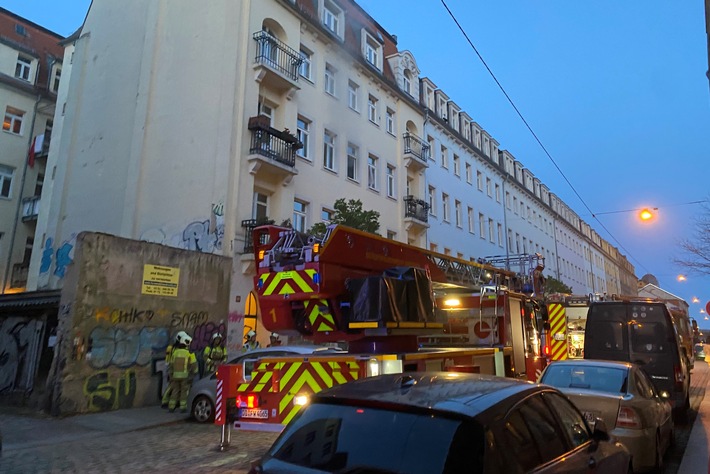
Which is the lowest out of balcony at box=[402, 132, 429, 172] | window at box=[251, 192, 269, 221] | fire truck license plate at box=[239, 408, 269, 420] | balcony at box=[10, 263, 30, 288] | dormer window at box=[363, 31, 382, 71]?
fire truck license plate at box=[239, 408, 269, 420]

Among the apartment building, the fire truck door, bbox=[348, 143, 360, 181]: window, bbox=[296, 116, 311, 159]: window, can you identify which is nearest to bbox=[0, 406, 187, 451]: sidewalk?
the fire truck door

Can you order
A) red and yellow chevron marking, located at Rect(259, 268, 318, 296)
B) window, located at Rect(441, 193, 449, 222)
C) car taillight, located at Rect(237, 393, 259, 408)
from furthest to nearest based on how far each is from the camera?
1. window, located at Rect(441, 193, 449, 222)
2. red and yellow chevron marking, located at Rect(259, 268, 318, 296)
3. car taillight, located at Rect(237, 393, 259, 408)

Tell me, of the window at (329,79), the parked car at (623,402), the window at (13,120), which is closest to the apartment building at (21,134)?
the window at (13,120)

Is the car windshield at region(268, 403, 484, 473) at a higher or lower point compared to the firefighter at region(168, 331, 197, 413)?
higher

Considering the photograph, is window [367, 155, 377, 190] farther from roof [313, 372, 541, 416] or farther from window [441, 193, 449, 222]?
roof [313, 372, 541, 416]

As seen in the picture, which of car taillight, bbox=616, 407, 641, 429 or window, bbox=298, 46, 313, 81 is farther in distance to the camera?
window, bbox=298, 46, 313, 81

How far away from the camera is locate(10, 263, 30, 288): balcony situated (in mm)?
25844

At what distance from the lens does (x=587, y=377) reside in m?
7.07

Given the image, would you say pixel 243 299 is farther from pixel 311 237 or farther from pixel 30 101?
pixel 30 101

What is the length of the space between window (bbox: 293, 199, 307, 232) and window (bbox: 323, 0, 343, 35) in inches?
339

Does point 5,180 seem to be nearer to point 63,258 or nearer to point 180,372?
point 63,258

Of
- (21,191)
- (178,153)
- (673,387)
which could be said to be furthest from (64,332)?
(21,191)

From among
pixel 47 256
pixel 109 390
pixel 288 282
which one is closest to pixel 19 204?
pixel 47 256

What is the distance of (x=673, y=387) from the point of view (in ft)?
34.1
